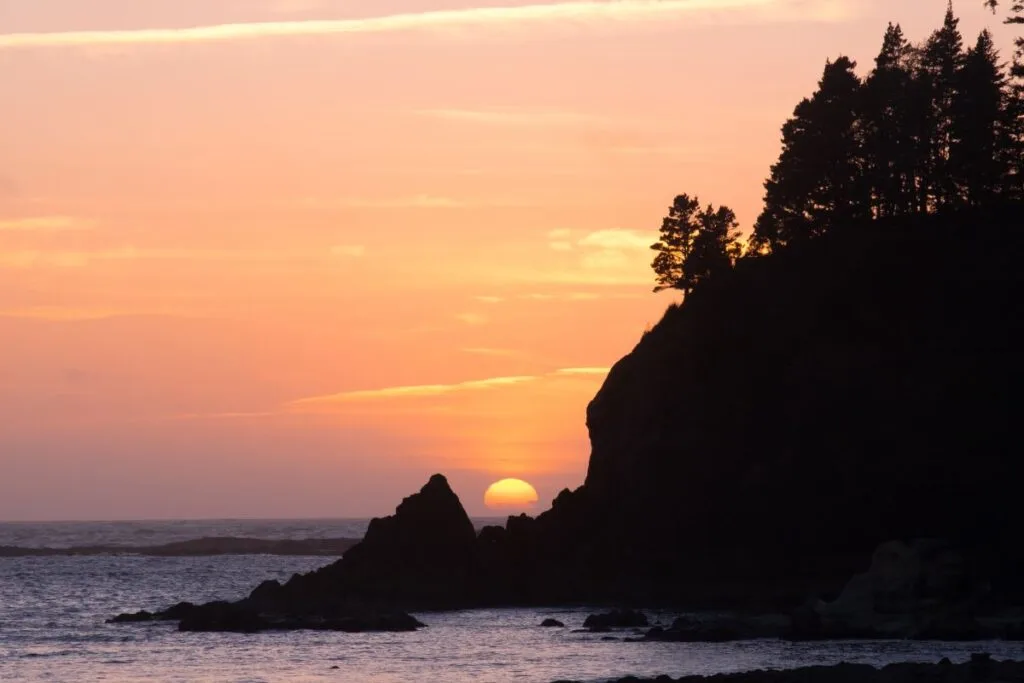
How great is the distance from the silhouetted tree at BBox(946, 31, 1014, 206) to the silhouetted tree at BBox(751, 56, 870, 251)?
7.07 meters

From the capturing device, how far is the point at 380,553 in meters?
97.5

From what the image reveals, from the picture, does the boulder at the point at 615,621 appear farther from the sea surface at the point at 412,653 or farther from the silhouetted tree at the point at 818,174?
the silhouetted tree at the point at 818,174

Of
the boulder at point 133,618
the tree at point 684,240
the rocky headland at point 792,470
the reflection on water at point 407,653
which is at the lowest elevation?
the reflection on water at point 407,653

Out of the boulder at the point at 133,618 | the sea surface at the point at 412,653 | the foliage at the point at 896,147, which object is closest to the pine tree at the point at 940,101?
the foliage at the point at 896,147

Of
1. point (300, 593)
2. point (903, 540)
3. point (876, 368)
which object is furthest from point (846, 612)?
point (300, 593)

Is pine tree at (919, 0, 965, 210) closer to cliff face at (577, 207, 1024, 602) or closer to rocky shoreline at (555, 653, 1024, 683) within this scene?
cliff face at (577, 207, 1024, 602)

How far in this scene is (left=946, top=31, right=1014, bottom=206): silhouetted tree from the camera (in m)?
105

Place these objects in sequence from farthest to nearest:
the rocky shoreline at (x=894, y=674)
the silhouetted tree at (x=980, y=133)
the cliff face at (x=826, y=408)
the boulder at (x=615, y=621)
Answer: the silhouetted tree at (x=980, y=133), the cliff face at (x=826, y=408), the boulder at (x=615, y=621), the rocky shoreline at (x=894, y=674)

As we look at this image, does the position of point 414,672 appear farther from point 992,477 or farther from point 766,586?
point 992,477

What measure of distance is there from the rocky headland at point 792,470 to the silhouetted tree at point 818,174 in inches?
172

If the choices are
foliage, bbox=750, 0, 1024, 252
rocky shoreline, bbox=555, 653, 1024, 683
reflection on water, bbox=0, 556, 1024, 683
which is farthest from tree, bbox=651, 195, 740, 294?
rocky shoreline, bbox=555, 653, 1024, 683

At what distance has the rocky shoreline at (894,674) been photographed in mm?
46781

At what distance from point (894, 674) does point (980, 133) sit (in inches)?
2570

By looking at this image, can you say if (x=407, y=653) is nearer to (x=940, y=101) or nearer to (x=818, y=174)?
(x=818, y=174)
